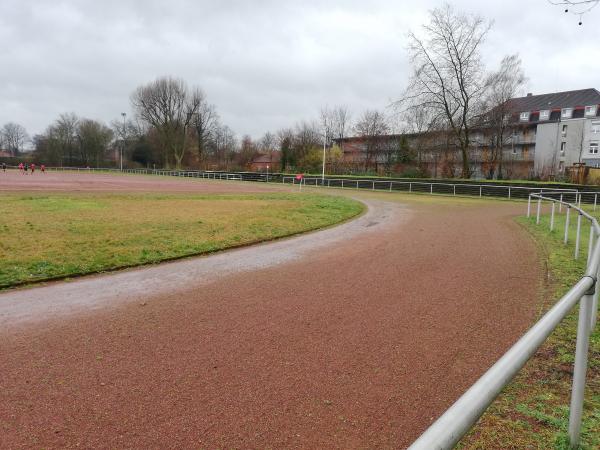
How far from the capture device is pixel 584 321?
8.06ft

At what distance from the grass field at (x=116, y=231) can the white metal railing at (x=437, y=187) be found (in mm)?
20240

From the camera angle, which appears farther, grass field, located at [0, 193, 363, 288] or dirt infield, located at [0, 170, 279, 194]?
dirt infield, located at [0, 170, 279, 194]

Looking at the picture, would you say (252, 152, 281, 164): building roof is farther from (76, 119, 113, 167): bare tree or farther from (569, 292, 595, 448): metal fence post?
(569, 292, 595, 448): metal fence post

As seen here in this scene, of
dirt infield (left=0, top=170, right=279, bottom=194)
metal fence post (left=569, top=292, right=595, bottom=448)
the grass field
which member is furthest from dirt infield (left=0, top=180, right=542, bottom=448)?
dirt infield (left=0, top=170, right=279, bottom=194)

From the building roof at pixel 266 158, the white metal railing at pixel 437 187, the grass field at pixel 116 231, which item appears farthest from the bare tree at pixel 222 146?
the grass field at pixel 116 231

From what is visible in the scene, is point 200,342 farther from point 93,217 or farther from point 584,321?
point 93,217

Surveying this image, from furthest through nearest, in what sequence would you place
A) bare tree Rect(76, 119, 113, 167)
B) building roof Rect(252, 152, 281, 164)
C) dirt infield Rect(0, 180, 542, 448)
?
bare tree Rect(76, 119, 113, 167)
building roof Rect(252, 152, 281, 164)
dirt infield Rect(0, 180, 542, 448)

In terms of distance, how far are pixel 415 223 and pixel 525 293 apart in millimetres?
8574

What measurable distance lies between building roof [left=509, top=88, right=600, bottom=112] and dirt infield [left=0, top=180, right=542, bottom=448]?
67.7 metres

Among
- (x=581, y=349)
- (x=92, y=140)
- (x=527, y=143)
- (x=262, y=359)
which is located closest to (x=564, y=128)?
(x=527, y=143)

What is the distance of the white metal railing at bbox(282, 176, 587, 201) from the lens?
32406 mm

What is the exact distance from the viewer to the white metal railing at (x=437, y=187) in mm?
32406

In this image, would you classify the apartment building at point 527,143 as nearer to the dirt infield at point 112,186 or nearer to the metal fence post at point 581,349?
the dirt infield at point 112,186

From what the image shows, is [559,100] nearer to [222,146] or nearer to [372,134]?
[372,134]
